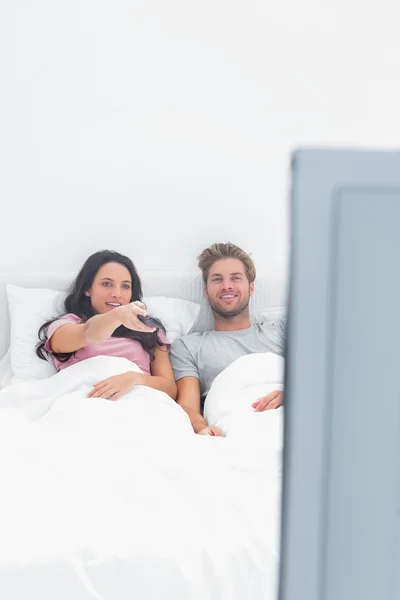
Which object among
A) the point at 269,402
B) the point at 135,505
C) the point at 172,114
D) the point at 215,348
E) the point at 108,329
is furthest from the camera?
the point at 172,114

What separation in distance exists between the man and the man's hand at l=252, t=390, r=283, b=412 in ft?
1.12

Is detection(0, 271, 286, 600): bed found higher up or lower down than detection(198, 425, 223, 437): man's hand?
higher up

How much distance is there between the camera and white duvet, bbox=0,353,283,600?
2.83 ft

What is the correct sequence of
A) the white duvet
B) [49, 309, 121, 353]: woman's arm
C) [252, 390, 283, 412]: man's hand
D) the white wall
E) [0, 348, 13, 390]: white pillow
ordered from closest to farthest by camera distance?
the white duvet, [252, 390, 283, 412]: man's hand, [49, 309, 121, 353]: woman's arm, [0, 348, 13, 390]: white pillow, the white wall

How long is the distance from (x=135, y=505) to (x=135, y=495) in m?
0.03

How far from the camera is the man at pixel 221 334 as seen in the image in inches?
79.9

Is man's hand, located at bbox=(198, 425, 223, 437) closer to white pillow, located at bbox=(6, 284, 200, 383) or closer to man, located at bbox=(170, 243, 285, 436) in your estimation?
man, located at bbox=(170, 243, 285, 436)

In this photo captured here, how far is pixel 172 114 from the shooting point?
7.98ft

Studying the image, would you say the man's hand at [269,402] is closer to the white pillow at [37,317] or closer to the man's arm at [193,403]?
the man's arm at [193,403]

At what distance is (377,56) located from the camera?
8.24 feet

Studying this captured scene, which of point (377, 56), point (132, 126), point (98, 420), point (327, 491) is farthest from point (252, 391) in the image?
point (377, 56)

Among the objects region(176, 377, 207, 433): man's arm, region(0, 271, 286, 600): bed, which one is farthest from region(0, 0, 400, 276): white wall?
region(0, 271, 286, 600): bed

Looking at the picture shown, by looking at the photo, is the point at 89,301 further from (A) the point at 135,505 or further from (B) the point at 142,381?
(A) the point at 135,505

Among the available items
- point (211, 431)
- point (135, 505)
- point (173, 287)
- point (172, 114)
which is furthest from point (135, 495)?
point (172, 114)
